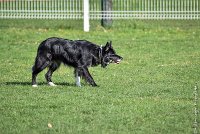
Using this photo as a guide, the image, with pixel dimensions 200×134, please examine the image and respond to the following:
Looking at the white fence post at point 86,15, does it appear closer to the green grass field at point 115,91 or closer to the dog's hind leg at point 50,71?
the green grass field at point 115,91

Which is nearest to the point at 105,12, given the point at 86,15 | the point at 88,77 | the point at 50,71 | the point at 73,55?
the point at 86,15

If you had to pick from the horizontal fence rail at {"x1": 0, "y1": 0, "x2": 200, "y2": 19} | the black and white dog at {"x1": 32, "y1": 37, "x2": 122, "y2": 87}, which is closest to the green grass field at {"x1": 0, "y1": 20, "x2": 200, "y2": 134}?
the black and white dog at {"x1": 32, "y1": 37, "x2": 122, "y2": 87}

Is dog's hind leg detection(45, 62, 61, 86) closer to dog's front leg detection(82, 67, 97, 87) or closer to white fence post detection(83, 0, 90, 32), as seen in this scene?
dog's front leg detection(82, 67, 97, 87)

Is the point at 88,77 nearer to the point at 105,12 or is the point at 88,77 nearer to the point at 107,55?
the point at 107,55

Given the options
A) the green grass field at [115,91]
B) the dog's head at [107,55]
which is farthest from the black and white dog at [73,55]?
the green grass field at [115,91]

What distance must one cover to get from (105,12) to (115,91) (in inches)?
502

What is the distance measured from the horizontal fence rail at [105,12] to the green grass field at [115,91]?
1560 mm

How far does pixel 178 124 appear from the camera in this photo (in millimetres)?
10148

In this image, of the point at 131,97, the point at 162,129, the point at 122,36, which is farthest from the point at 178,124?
the point at 122,36

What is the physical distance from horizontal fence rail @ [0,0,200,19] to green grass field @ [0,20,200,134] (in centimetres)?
156

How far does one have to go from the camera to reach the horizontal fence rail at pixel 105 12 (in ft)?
84.5

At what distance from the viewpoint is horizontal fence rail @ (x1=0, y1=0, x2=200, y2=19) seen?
84.5 feet

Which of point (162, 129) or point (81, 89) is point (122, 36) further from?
point (162, 129)

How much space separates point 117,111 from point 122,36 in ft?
42.6
